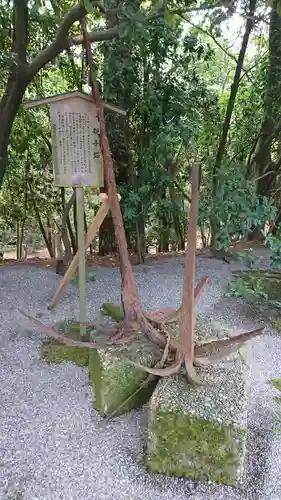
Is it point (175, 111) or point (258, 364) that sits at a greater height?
point (175, 111)

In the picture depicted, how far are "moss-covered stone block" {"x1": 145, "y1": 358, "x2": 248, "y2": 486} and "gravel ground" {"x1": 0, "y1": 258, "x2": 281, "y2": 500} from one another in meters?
0.05

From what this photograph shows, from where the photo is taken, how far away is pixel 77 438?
179 centimetres

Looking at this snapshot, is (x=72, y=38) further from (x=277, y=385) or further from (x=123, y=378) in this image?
(x=277, y=385)

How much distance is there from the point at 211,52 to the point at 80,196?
171cm

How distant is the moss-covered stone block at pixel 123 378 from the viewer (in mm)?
1903

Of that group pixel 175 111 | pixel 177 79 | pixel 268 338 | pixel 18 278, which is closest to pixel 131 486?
pixel 268 338

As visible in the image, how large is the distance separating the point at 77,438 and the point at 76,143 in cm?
158

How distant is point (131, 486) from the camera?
156cm

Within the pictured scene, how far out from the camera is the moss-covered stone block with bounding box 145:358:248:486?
1.57 m

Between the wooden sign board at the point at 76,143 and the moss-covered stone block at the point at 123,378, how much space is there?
1035 millimetres

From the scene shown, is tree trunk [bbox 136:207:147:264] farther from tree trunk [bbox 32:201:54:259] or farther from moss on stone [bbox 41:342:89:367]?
moss on stone [bbox 41:342:89:367]

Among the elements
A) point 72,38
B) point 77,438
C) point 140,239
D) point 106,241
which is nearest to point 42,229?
point 106,241

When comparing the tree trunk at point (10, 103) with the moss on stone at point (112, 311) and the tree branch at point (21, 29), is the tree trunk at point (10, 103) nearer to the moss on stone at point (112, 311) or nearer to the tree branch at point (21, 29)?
the tree branch at point (21, 29)

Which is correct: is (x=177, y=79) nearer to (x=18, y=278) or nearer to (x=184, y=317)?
(x=18, y=278)
